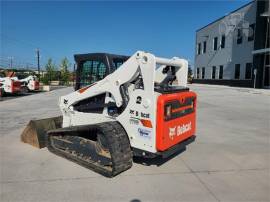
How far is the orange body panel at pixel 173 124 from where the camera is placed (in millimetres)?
4168

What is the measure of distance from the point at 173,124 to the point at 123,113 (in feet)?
2.80

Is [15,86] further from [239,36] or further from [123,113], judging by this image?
[239,36]

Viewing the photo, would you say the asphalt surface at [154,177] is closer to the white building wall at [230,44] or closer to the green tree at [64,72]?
the white building wall at [230,44]

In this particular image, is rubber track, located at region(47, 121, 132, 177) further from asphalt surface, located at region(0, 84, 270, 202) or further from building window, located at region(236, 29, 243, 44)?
building window, located at region(236, 29, 243, 44)

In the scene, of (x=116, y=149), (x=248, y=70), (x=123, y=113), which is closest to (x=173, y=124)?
(x=123, y=113)

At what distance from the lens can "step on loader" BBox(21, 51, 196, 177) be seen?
4.22 m

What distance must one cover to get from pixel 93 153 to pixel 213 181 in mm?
2036

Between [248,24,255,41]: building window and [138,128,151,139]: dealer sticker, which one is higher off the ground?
[248,24,255,41]: building window

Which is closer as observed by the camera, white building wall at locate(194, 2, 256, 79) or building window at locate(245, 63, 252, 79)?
building window at locate(245, 63, 252, 79)

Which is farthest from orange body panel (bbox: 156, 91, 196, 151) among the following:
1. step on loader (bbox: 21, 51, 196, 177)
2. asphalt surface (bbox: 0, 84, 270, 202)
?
asphalt surface (bbox: 0, 84, 270, 202)

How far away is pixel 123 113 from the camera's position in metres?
4.54

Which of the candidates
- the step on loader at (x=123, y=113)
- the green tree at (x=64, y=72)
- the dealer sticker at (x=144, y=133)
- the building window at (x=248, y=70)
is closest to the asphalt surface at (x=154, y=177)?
the step on loader at (x=123, y=113)

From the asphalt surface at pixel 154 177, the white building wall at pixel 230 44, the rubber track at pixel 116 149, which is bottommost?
the asphalt surface at pixel 154 177

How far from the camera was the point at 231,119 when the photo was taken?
32.1 feet
